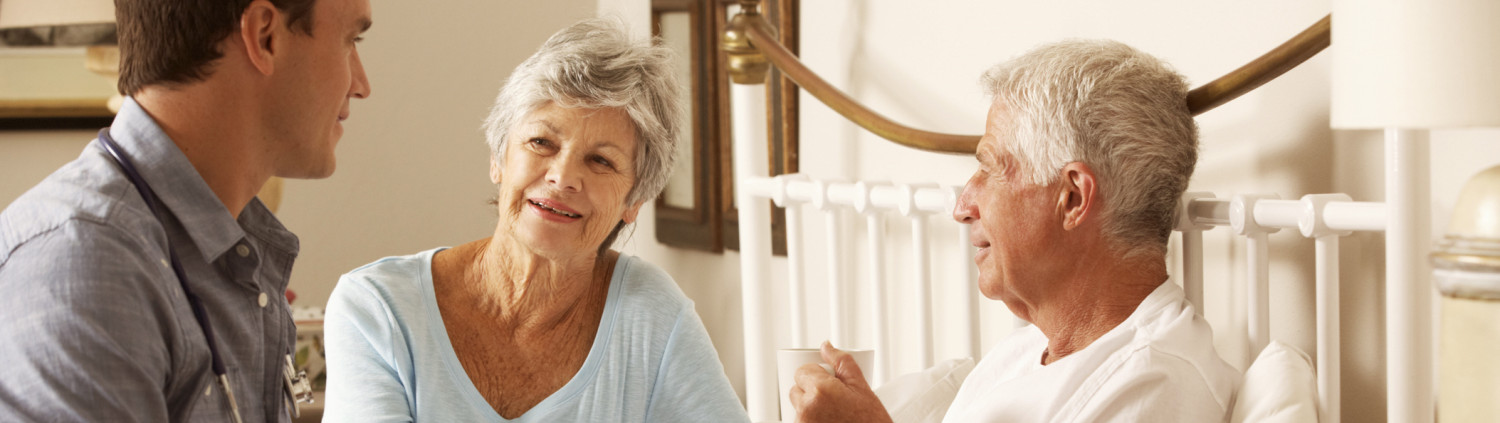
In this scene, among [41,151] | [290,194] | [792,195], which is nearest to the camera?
[792,195]

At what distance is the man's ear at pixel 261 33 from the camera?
0.94 meters

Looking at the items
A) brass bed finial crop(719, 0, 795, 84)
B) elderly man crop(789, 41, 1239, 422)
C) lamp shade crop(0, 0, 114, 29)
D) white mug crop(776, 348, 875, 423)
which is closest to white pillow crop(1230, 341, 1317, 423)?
elderly man crop(789, 41, 1239, 422)

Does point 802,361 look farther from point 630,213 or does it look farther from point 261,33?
point 261,33

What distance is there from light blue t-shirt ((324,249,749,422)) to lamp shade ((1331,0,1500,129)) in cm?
86

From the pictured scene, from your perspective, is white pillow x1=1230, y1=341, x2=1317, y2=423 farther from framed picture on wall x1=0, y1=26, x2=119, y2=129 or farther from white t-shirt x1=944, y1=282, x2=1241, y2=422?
framed picture on wall x1=0, y1=26, x2=119, y2=129

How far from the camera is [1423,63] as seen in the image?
943mm

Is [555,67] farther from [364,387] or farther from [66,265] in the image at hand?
[66,265]

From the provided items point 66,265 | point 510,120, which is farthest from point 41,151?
point 66,265

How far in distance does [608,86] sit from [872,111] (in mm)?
554

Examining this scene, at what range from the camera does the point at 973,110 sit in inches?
74.8

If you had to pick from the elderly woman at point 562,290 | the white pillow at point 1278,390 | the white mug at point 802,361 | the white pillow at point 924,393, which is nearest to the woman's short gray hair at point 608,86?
the elderly woman at point 562,290

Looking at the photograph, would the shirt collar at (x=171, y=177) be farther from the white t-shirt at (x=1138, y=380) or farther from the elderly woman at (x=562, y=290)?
the white t-shirt at (x=1138, y=380)

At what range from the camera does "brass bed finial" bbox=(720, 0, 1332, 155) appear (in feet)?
4.12

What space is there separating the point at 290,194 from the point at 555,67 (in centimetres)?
221
